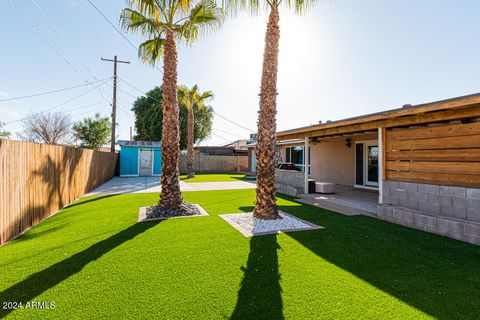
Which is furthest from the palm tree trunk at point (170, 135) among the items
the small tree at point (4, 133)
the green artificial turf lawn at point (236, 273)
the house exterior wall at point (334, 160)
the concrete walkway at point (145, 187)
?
the small tree at point (4, 133)

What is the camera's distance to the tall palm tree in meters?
6.15

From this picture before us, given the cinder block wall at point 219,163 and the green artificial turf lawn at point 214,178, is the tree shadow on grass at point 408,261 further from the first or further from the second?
the cinder block wall at point 219,163

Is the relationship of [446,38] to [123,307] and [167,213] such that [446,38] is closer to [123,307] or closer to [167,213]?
[167,213]

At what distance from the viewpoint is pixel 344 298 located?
108 inches

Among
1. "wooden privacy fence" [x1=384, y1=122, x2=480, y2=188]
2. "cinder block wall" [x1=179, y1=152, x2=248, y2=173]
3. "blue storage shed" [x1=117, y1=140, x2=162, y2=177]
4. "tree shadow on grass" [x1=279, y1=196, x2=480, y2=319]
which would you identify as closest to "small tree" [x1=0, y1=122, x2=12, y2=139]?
"blue storage shed" [x1=117, y1=140, x2=162, y2=177]

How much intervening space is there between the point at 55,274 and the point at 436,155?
7.73 metres

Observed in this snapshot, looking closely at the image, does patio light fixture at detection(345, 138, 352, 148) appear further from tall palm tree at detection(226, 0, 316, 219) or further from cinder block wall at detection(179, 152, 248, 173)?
cinder block wall at detection(179, 152, 248, 173)

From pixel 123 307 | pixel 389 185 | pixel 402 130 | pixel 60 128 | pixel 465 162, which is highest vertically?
pixel 60 128

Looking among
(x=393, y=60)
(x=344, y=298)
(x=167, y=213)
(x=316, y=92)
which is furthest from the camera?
(x=316, y=92)

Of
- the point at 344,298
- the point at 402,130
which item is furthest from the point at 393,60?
the point at 344,298

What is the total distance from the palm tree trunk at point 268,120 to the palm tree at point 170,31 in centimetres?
274

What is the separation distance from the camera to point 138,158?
20.0 metres

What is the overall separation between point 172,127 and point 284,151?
12.8 meters

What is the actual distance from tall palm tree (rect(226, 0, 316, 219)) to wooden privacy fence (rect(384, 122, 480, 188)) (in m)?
3.40
